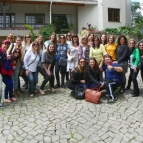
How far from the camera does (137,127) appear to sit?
5.00m

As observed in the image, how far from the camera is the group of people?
665 cm

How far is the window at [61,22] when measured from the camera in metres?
21.9

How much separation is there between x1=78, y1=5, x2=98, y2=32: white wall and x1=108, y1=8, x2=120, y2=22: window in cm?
154

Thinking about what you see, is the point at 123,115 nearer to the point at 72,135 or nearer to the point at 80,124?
the point at 80,124

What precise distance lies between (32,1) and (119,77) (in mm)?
16616

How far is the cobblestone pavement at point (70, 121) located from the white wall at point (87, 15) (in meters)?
16.5

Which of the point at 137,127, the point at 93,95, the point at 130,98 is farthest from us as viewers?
the point at 130,98

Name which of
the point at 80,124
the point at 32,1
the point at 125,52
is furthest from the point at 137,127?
the point at 32,1

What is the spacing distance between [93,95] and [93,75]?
783mm

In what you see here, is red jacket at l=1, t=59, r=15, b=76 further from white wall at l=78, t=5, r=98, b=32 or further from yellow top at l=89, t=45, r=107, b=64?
white wall at l=78, t=5, r=98, b=32

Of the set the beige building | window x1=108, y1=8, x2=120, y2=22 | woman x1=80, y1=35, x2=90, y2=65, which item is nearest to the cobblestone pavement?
woman x1=80, y1=35, x2=90, y2=65

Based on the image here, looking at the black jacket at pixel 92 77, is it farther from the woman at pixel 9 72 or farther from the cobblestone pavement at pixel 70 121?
the woman at pixel 9 72

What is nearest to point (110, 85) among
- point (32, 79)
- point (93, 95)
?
point (93, 95)

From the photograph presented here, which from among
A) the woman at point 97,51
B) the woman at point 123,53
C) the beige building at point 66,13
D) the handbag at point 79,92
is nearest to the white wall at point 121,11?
the beige building at point 66,13
